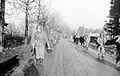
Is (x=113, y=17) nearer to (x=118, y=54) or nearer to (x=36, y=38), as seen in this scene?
(x=118, y=54)

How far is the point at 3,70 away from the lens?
5.36m

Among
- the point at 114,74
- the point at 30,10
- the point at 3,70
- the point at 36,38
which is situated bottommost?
the point at 114,74

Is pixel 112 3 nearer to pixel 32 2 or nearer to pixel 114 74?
pixel 32 2

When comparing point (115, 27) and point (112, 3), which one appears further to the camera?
point (112, 3)

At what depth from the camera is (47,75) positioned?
271 inches

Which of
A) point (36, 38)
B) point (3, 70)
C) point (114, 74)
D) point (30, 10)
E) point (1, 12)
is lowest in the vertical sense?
point (114, 74)

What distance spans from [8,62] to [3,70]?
767 millimetres

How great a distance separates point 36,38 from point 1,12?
410 centimetres

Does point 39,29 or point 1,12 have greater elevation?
point 1,12

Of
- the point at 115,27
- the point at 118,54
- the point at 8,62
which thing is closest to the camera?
the point at 8,62

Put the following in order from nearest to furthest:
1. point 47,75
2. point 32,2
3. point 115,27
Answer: point 47,75, point 32,2, point 115,27

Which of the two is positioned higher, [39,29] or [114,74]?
[39,29]

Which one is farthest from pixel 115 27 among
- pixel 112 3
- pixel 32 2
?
pixel 32 2

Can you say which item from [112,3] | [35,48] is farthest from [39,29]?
[112,3]
